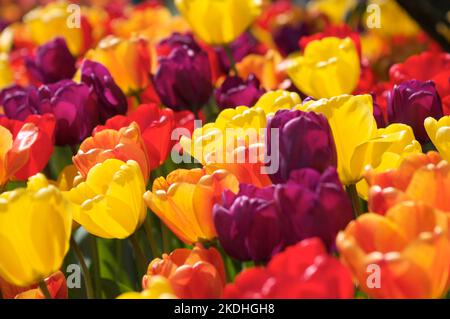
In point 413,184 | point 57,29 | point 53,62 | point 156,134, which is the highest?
point 413,184

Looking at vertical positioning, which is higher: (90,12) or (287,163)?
(287,163)

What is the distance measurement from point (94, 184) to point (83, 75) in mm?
436

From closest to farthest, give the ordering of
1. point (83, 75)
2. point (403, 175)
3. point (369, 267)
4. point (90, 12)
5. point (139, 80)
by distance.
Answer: point (369, 267)
point (403, 175)
point (83, 75)
point (139, 80)
point (90, 12)

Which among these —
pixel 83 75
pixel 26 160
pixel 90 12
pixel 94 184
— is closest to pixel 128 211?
pixel 94 184

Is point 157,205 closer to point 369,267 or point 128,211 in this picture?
point 128,211

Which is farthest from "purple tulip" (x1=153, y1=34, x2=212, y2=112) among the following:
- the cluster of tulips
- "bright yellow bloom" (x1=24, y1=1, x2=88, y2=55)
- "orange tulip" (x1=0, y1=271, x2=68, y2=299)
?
"bright yellow bloom" (x1=24, y1=1, x2=88, y2=55)

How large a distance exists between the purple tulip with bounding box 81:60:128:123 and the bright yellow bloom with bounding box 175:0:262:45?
1.25 ft

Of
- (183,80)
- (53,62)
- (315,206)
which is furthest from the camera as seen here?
(53,62)

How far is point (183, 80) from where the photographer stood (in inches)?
61.2

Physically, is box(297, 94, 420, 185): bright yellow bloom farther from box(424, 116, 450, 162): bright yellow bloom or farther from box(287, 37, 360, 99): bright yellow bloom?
box(287, 37, 360, 99): bright yellow bloom

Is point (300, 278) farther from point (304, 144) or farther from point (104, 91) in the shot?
point (104, 91)

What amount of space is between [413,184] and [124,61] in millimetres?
898

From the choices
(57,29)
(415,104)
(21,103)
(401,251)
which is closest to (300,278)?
Result: (401,251)

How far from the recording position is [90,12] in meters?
2.71
